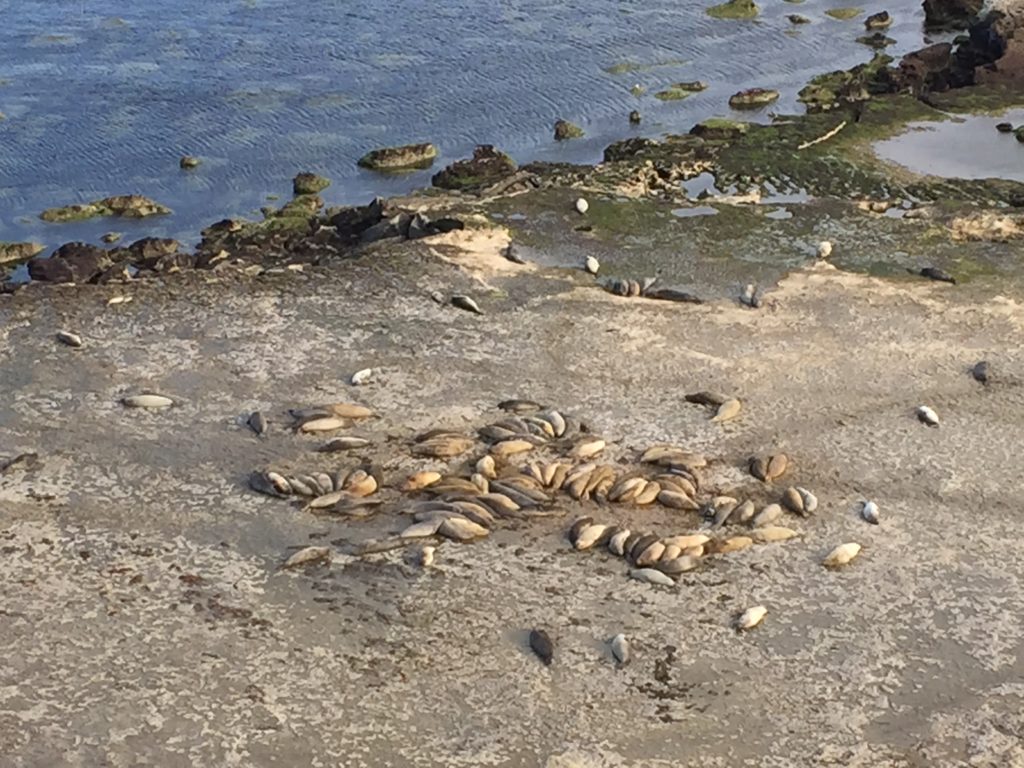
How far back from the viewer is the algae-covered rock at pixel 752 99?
64.3ft

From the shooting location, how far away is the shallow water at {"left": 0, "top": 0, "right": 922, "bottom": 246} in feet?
57.4

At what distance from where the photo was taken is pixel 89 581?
8297 millimetres

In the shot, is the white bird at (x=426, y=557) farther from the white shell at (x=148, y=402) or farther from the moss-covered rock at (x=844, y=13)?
the moss-covered rock at (x=844, y=13)

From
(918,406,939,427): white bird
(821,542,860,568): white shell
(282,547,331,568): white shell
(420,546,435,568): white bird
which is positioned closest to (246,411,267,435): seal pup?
(282,547,331,568): white shell

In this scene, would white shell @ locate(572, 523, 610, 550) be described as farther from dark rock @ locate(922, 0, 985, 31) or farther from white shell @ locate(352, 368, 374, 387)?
dark rock @ locate(922, 0, 985, 31)

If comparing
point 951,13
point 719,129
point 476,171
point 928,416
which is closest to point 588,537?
point 928,416

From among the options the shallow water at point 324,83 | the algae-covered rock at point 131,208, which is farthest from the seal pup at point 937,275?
the algae-covered rock at point 131,208

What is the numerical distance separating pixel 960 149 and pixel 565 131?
4987 millimetres

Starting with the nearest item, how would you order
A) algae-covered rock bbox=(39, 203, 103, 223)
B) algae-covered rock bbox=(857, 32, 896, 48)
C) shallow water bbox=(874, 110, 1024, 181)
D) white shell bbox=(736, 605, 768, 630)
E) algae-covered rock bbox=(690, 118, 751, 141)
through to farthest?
white shell bbox=(736, 605, 768, 630), algae-covered rock bbox=(39, 203, 103, 223), shallow water bbox=(874, 110, 1024, 181), algae-covered rock bbox=(690, 118, 751, 141), algae-covered rock bbox=(857, 32, 896, 48)

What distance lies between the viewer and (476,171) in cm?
1686

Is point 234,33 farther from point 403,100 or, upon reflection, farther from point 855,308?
point 855,308

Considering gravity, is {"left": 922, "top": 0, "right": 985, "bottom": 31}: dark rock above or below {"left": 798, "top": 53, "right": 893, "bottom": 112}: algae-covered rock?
above

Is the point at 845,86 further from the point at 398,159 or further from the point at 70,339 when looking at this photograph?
the point at 70,339

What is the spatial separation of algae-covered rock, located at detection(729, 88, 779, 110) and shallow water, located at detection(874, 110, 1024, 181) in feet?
7.43
